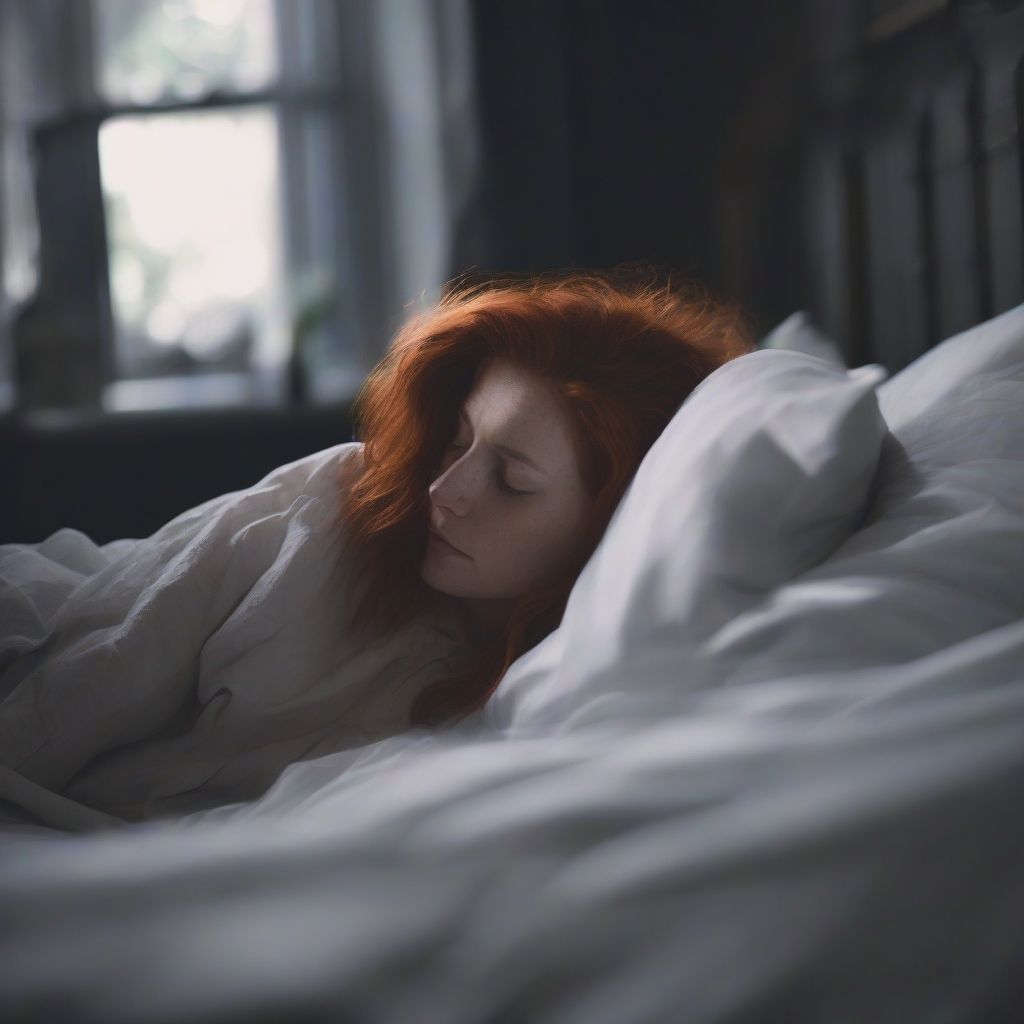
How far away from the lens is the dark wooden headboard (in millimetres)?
1488

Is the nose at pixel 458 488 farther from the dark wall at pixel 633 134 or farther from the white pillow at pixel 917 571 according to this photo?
the dark wall at pixel 633 134

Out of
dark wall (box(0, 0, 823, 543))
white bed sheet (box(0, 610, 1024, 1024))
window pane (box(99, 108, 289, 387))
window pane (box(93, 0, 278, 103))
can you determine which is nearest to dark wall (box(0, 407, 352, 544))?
dark wall (box(0, 0, 823, 543))

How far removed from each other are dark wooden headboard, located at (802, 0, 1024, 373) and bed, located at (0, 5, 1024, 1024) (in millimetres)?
648

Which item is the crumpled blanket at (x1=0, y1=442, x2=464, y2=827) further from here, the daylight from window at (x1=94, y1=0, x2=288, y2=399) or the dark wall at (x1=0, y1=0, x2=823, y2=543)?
the daylight from window at (x1=94, y1=0, x2=288, y2=399)

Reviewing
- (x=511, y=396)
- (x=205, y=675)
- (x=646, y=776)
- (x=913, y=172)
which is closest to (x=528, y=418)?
(x=511, y=396)

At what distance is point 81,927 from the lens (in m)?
0.36

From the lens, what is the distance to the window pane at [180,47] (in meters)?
3.32

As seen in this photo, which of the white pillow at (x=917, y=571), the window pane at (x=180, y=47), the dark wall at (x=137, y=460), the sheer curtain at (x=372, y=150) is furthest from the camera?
the window pane at (x=180, y=47)

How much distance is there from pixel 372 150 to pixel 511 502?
281 centimetres

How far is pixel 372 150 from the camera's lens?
345 cm

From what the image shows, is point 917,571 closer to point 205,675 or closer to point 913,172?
point 205,675

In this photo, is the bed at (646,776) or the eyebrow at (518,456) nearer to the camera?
the bed at (646,776)

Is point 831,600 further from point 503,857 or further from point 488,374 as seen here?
point 488,374

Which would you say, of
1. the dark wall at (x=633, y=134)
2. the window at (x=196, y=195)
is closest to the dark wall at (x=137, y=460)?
the window at (x=196, y=195)
